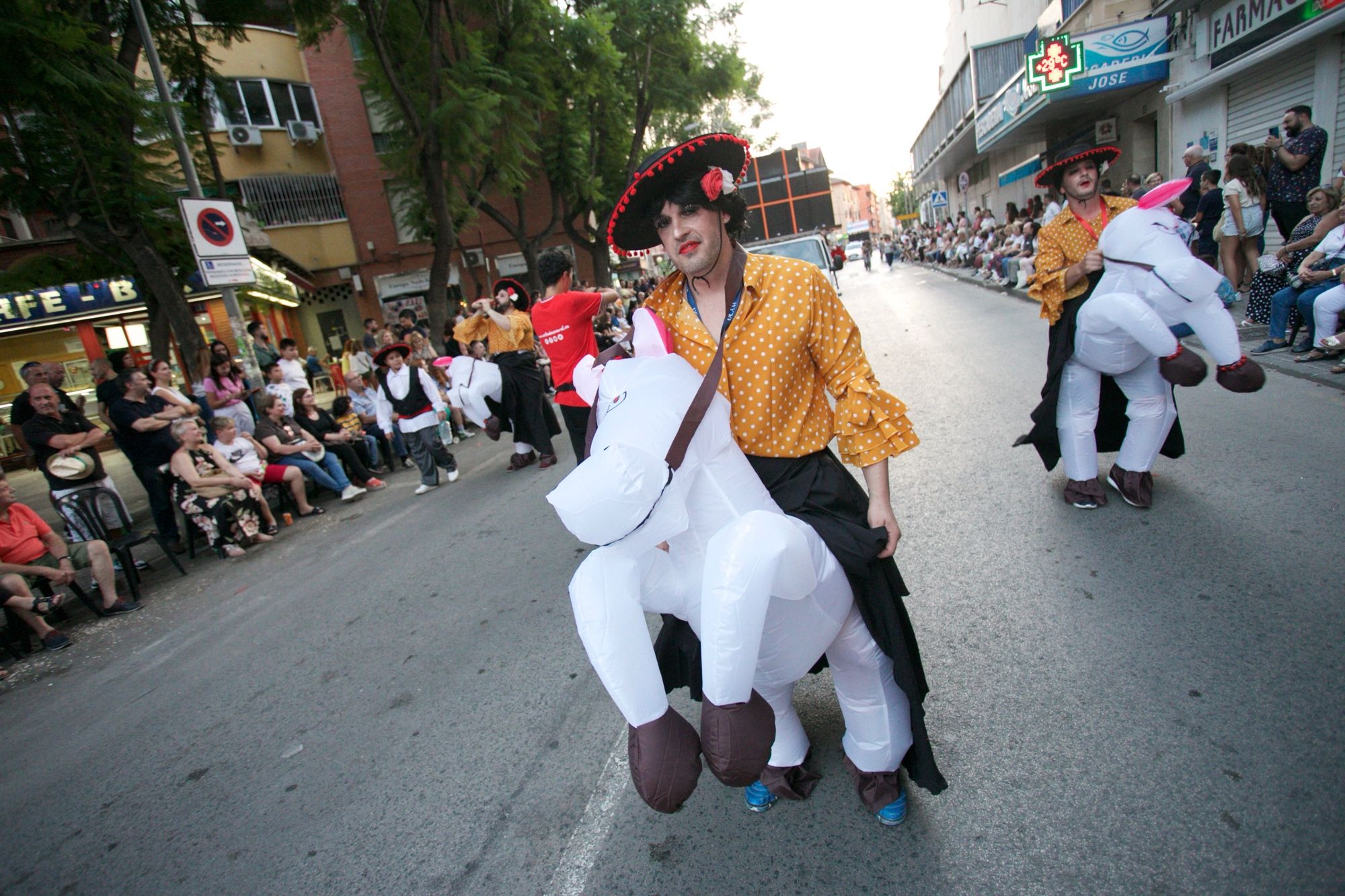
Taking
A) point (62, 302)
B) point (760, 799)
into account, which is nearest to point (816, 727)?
point (760, 799)

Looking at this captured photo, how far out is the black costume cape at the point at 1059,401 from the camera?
12.1 feet

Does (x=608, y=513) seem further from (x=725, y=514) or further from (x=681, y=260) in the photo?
(x=681, y=260)

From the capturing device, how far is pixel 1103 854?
1.79 metres

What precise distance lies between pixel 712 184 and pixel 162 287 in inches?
344

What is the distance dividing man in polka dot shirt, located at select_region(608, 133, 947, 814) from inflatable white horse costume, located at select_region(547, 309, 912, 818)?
0.37 feet

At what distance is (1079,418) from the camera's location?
3.71m

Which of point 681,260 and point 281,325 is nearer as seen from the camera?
point 681,260

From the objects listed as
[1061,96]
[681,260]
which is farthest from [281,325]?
[681,260]

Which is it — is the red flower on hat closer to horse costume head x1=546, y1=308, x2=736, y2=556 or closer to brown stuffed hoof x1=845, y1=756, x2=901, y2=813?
horse costume head x1=546, y1=308, x2=736, y2=556

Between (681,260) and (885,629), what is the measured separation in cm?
112

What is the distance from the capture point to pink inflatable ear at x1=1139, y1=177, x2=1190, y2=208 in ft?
10.1

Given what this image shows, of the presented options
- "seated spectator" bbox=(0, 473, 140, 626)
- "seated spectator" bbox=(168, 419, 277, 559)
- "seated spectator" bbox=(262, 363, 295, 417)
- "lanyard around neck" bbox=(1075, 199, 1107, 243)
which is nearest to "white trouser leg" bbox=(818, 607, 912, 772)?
"lanyard around neck" bbox=(1075, 199, 1107, 243)

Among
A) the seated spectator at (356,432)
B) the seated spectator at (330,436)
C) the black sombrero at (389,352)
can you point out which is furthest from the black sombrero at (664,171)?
the seated spectator at (356,432)

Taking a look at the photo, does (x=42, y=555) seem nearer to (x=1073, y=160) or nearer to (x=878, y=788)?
(x=878, y=788)
